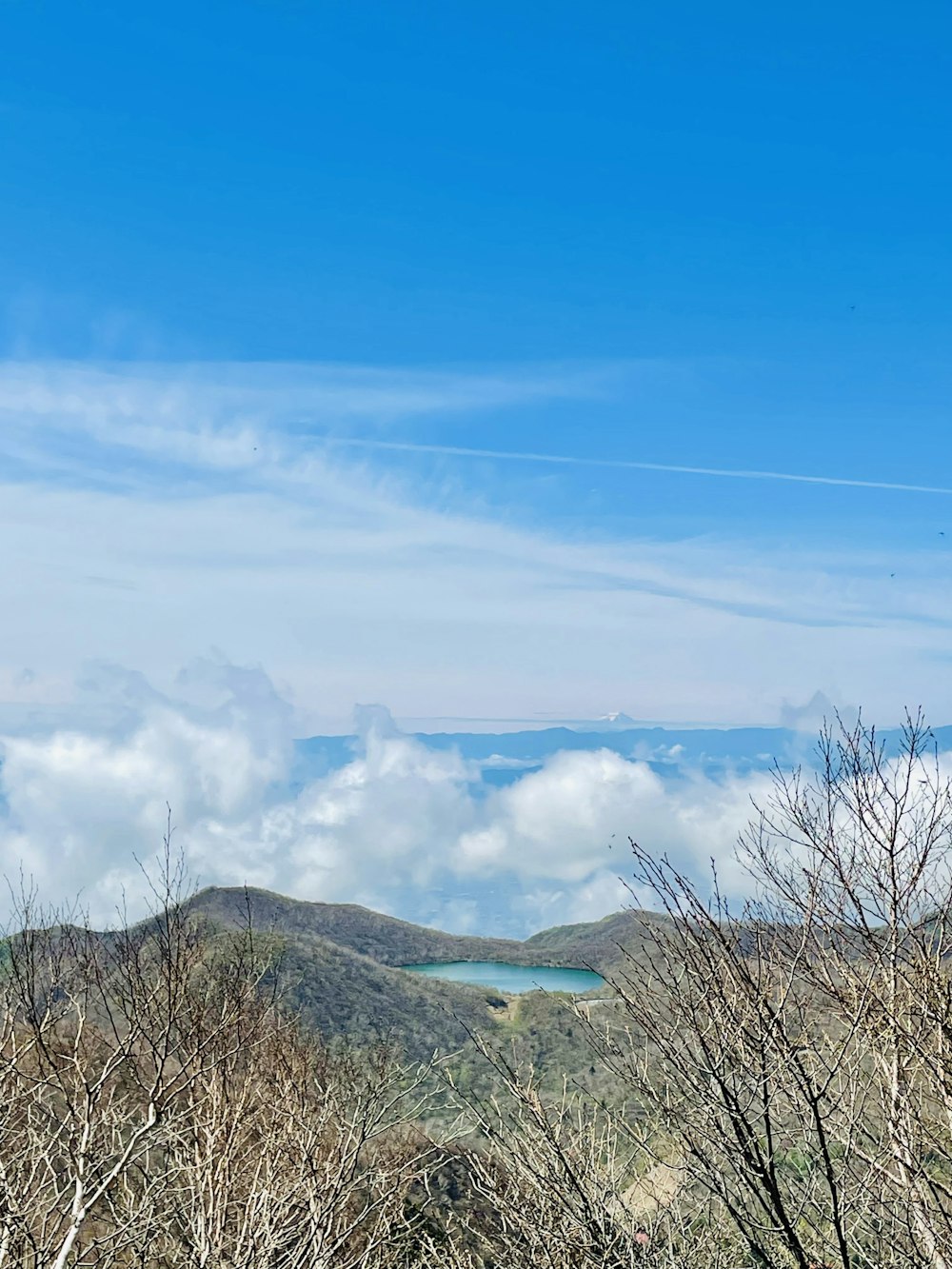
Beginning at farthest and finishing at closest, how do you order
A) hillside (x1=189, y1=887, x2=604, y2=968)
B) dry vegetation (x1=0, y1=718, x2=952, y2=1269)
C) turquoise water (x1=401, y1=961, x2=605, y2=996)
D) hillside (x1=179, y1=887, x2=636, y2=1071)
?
hillside (x1=189, y1=887, x2=604, y2=968) < turquoise water (x1=401, y1=961, x2=605, y2=996) < hillside (x1=179, y1=887, x2=636, y2=1071) < dry vegetation (x1=0, y1=718, x2=952, y2=1269)

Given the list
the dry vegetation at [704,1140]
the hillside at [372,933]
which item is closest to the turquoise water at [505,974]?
the hillside at [372,933]

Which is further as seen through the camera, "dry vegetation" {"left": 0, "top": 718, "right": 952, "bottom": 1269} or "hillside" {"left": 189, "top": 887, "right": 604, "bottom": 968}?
"hillside" {"left": 189, "top": 887, "right": 604, "bottom": 968}

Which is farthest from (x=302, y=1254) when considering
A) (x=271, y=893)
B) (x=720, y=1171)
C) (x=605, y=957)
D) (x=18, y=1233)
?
(x=271, y=893)

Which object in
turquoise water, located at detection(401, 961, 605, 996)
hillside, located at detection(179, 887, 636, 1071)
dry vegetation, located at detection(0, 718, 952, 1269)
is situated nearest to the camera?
dry vegetation, located at detection(0, 718, 952, 1269)

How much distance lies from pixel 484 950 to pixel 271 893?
1938 centimetres

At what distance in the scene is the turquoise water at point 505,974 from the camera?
247ft

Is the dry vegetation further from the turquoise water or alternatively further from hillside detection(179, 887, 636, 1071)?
the turquoise water

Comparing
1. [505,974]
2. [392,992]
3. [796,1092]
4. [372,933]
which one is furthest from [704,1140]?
[372,933]

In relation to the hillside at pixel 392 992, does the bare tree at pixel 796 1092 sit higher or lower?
higher

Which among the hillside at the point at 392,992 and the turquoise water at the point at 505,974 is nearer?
the hillside at the point at 392,992

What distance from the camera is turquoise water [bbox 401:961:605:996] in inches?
2970

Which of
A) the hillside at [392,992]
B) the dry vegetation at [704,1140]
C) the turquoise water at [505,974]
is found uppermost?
the dry vegetation at [704,1140]

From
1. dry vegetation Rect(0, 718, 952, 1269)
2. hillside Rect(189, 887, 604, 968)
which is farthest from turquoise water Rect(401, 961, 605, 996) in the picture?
dry vegetation Rect(0, 718, 952, 1269)

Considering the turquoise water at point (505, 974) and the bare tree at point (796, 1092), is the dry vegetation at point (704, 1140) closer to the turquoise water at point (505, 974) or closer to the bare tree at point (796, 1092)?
the bare tree at point (796, 1092)
